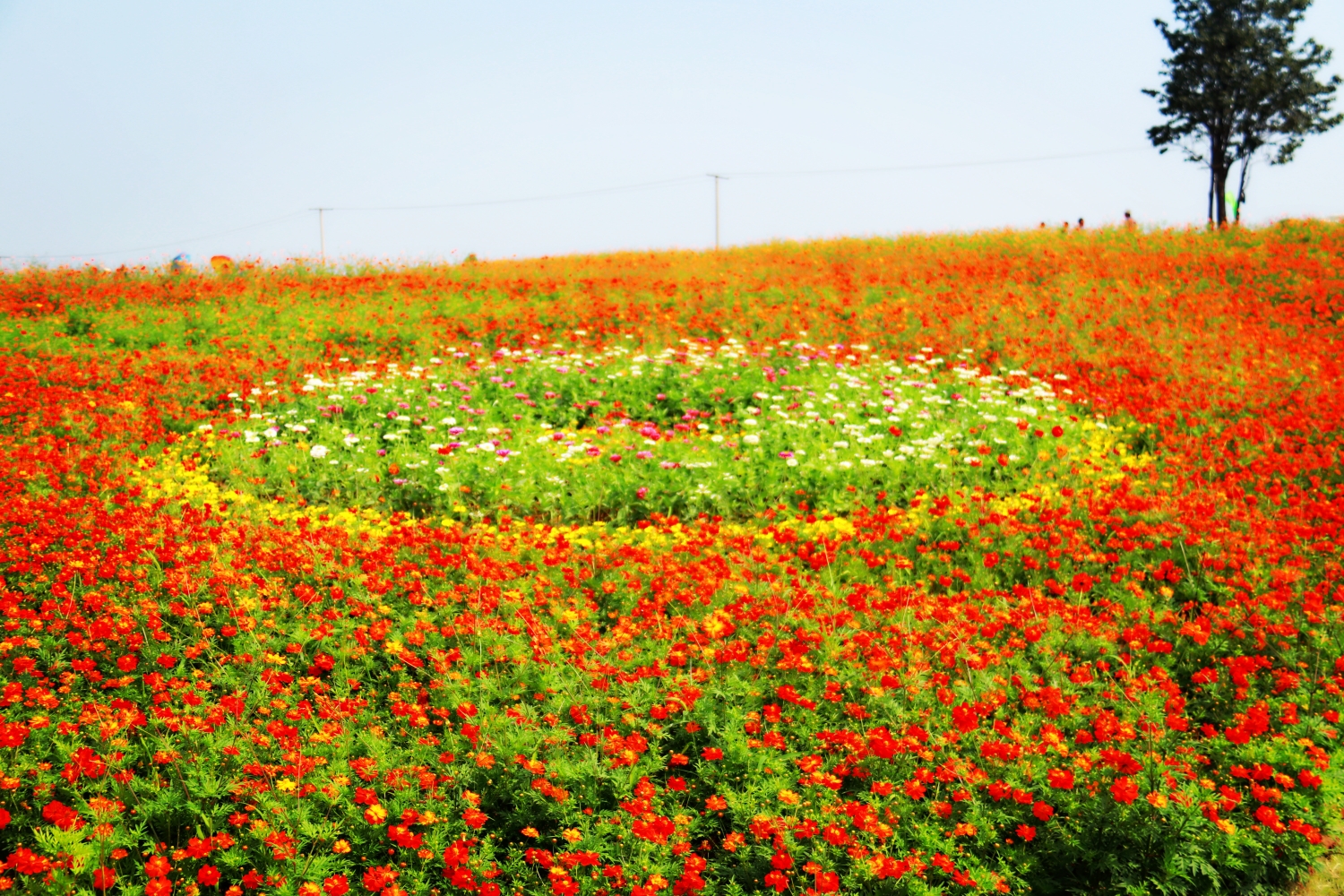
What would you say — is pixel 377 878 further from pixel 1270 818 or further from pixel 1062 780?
pixel 1270 818

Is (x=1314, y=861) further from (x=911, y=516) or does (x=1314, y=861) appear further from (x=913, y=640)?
(x=911, y=516)

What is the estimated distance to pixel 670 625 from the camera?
18.1 feet

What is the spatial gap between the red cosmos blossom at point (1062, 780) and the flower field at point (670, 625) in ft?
0.07

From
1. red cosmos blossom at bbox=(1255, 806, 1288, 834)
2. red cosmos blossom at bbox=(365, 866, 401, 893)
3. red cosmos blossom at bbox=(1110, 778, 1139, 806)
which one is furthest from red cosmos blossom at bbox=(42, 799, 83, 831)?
red cosmos blossom at bbox=(1255, 806, 1288, 834)

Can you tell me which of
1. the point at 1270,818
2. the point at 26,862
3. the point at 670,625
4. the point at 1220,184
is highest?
the point at 1220,184

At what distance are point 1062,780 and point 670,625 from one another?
2386 mm

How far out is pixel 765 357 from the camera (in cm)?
1308

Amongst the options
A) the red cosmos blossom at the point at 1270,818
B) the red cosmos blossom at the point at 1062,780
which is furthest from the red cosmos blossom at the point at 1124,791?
the red cosmos blossom at the point at 1270,818

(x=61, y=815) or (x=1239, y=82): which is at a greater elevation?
(x=1239, y=82)

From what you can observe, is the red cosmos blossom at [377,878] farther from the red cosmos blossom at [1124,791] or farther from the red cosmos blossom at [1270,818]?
the red cosmos blossom at [1270,818]

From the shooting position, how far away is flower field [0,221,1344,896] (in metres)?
3.86

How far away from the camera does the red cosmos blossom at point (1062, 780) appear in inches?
156

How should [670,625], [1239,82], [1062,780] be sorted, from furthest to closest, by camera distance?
[1239,82] → [670,625] → [1062,780]

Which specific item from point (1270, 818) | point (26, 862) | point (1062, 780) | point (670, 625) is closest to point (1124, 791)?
point (1062, 780)
